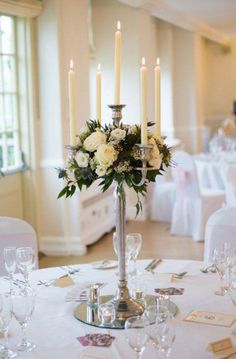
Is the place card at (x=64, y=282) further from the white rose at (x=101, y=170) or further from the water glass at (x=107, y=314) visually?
the white rose at (x=101, y=170)

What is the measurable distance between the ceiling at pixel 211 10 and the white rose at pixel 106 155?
5804 mm

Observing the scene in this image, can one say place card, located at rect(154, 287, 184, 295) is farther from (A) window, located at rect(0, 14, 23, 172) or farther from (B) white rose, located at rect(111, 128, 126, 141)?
(A) window, located at rect(0, 14, 23, 172)

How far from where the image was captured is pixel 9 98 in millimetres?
5152

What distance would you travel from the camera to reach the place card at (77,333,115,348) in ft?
5.43

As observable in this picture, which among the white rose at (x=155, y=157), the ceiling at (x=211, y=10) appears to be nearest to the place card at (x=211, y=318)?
the white rose at (x=155, y=157)

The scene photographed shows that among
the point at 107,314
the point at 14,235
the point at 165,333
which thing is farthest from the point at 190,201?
the point at 165,333

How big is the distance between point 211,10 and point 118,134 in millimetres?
6836

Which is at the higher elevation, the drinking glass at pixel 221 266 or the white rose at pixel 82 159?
the white rose at pixel 82 159

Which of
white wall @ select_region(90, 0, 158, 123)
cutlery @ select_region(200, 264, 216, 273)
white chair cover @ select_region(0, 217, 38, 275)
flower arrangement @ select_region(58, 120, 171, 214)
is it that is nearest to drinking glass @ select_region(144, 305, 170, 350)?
flower arrangement @ select_region(58, 120, 171, 214)

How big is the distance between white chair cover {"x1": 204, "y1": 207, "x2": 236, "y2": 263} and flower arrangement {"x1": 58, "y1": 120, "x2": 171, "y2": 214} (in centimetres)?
84

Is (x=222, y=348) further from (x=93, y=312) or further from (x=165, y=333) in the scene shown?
(x=93, y=312)

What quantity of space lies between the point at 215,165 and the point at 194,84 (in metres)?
3.45

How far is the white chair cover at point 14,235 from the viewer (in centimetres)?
255

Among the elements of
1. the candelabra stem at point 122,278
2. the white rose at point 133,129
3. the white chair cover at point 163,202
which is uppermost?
the white rose at point 133,129
